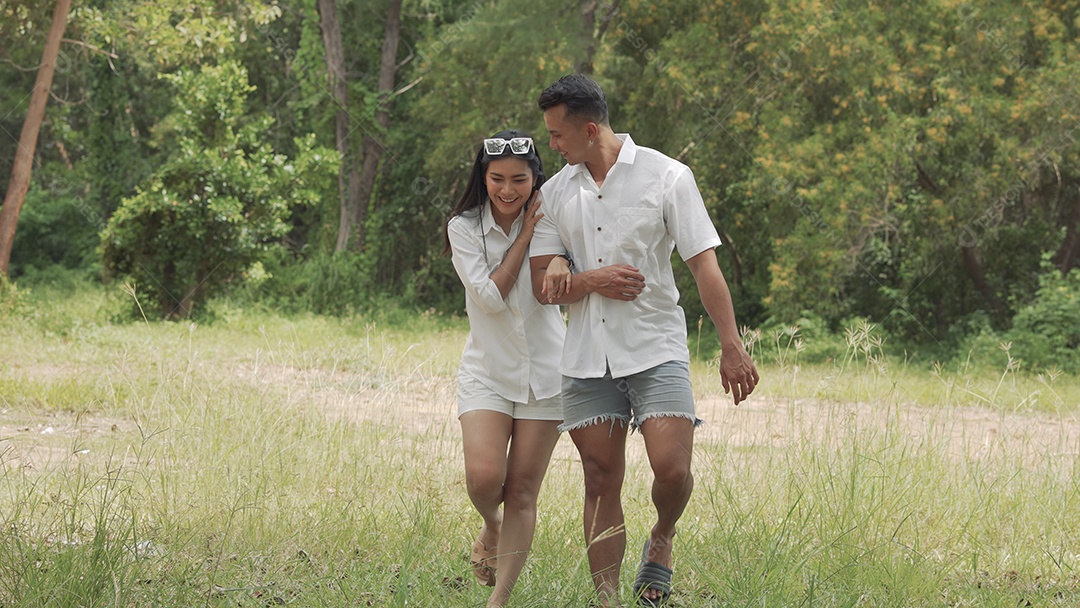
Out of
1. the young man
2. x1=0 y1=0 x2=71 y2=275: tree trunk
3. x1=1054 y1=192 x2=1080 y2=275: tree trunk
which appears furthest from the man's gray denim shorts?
x1=1054 y1=192 x2=1080 y2=275: tree trunk

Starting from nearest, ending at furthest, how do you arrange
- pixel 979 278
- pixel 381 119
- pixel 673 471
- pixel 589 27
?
pixel 673 471
pixel 979 278
pixel 589 27
pixel 381 119

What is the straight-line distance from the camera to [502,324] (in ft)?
14.0

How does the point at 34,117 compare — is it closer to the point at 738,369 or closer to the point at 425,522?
the point at 425,522

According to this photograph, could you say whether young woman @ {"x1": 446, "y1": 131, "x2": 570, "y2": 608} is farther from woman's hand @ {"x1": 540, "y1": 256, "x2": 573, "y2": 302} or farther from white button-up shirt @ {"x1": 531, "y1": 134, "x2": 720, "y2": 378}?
white button-up shirt @ {"x1": 531, "y1": 134, "x2": 720, "y2": 378}

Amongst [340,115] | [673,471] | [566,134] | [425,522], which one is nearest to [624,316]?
[673,471]

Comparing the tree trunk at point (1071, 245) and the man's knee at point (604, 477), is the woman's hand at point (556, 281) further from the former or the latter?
the tree trunk at point (1071, 245)

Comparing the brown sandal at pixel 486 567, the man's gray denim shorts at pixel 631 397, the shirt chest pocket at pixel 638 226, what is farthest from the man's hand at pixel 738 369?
the brown sandal at pixel 486 567

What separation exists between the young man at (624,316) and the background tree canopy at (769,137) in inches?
477

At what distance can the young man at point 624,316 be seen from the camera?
4.02 m

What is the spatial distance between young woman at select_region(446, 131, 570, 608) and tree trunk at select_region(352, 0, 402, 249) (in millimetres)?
20805

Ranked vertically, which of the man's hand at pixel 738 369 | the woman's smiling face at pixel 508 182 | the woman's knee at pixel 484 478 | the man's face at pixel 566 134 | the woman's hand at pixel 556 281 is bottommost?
the woman's knee at pixel 484 478

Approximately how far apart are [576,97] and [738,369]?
3.51ft

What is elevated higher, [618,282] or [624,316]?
[618,282]

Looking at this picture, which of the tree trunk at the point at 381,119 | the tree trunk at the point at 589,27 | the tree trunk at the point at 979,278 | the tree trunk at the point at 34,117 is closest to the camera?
the tree trunk at the point at 34,117
